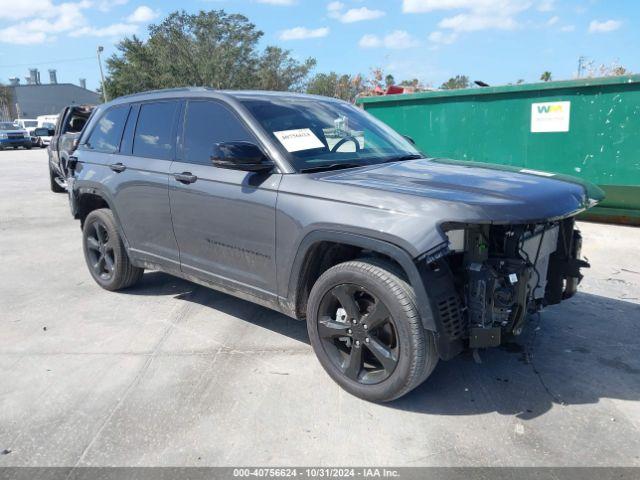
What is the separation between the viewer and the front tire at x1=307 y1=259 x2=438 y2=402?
284 cm

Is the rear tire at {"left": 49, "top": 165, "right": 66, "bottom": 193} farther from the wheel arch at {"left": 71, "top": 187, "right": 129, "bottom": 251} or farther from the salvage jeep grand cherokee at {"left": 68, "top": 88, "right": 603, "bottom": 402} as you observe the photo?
the salvage jeep grand cherokee at {"left": 68, "top": 88, "right": 603, "bottom": 402}

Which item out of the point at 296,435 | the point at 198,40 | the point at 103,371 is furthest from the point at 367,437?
the point at 198,40

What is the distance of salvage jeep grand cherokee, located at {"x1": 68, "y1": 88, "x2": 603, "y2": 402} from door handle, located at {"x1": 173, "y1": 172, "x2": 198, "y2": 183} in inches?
0.5

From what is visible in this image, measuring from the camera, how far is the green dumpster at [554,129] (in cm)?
718

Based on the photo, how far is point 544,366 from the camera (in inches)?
140

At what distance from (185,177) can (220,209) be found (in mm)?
469

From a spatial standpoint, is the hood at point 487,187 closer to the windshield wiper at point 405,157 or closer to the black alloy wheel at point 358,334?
the windshield wiper at point 405,157

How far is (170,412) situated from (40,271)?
388 centimetres

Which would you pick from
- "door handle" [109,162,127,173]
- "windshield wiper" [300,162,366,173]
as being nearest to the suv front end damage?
"windshield wiper" [300,162,366,173]

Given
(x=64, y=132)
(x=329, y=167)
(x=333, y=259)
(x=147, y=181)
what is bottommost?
(x=333, y=259)

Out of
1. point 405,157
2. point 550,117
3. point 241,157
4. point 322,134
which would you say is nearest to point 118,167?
point 241,157

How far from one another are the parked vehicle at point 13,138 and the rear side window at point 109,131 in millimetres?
32050

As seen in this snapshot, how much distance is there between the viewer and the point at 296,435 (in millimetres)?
2855

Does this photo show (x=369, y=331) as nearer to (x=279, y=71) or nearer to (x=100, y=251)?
(x=100, y=251)
